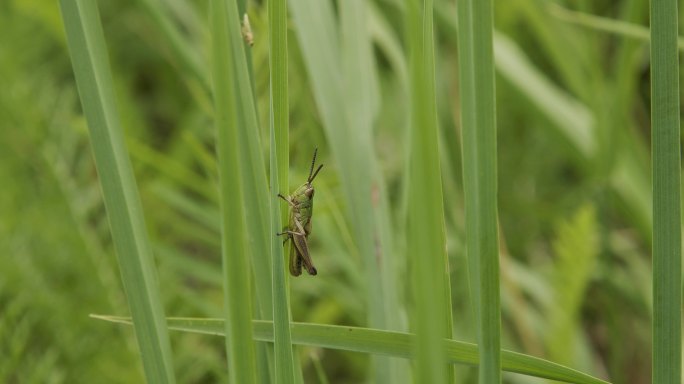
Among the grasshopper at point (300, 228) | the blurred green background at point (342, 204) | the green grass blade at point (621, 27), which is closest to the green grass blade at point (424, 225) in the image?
the grasshopper at point (300, 228)

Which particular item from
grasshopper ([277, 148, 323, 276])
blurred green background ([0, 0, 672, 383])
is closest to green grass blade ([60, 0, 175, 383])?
grasshopper ([277, 148, 323, 276])

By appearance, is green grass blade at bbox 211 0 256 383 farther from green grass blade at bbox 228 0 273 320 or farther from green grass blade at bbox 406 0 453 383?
green grass blade at bbox 406 0 453 383

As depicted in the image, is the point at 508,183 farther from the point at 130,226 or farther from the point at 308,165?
the point at 130,226

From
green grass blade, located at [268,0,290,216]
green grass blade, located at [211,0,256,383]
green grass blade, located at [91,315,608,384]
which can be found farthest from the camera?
A: green grass blade, located at [91,315,608,384]

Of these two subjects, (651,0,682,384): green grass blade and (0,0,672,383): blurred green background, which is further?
(0,0,672,383): blurred green background

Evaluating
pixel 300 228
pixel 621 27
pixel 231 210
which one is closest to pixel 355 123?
pixel 300 228

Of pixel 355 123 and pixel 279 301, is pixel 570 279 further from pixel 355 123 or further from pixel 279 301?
pixel 279 301
